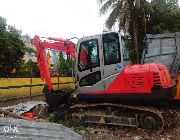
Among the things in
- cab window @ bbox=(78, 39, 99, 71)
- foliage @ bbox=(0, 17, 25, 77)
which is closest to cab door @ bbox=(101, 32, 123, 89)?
cab window @ bbox=(78, 39, 99, 71)

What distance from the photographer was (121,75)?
8.83 m

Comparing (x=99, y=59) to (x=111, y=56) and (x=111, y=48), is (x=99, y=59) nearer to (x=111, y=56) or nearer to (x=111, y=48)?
(x=111, y=56)

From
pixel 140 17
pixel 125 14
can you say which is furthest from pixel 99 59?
pixel 140 17

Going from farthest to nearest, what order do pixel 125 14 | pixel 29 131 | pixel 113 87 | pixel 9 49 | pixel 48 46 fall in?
pixel 125 14, pixel 9 49, pixel 48 46, pixel 113 87, pixel 29 131

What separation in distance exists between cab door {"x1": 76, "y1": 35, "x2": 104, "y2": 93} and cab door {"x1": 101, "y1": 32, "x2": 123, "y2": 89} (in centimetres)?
14

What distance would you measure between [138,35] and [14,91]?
16922 millimetres

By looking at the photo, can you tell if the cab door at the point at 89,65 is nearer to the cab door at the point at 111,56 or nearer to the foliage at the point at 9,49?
the cab door at the point at 111,56

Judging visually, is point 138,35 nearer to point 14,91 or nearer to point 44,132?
point 14,91

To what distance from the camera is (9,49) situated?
81.6 ft

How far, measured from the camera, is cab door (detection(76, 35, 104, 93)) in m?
9.14

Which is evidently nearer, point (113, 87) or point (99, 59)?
point (113, 87)

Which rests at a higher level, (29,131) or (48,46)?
(48,46)

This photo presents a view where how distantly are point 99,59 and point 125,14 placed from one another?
65.0 ft

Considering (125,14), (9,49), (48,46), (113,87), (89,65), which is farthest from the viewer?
(125,14)
